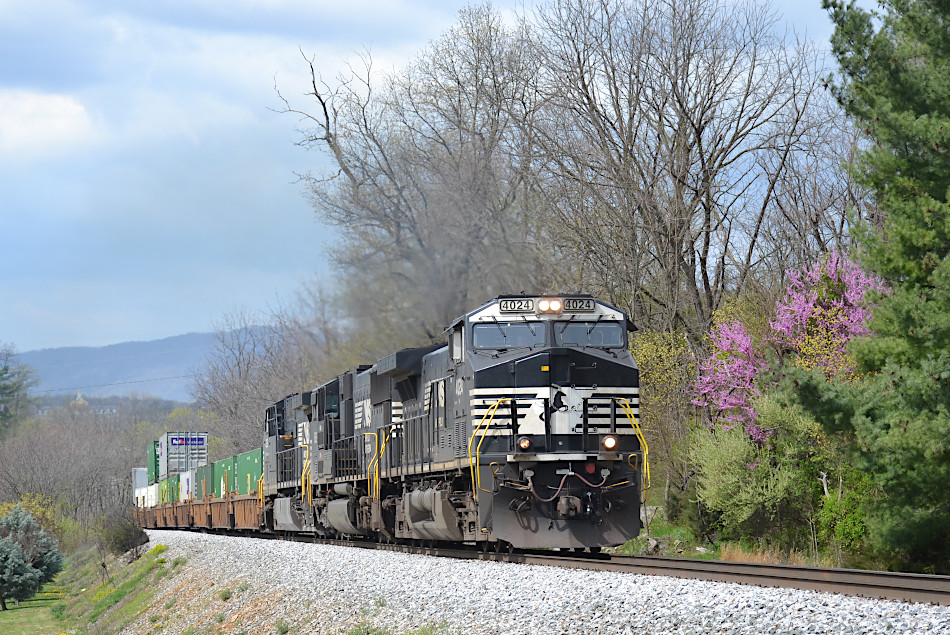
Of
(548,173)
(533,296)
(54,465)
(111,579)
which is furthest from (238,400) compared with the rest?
(533,296)

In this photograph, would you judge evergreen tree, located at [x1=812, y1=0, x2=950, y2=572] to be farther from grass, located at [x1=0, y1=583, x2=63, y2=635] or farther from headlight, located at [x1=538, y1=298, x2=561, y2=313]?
grass, located at [x1=0, y1=583, x2=63, y2=635]

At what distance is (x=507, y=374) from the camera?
1434cm

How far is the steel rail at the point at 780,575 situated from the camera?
8750 mm

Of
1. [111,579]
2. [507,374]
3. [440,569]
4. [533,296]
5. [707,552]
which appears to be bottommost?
[111,579]

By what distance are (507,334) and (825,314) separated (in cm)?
950

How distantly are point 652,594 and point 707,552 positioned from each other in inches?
539

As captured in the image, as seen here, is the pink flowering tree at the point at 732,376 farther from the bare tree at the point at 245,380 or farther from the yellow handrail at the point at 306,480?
the bare tree at the point at 245,380

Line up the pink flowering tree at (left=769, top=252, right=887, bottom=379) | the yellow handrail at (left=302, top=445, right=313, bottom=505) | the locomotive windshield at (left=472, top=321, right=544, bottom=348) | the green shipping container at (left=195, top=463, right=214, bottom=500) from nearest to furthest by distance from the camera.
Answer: the locomotive windshield at (left=472, top=321, right=544, bottom=348) < the pink flowering tree at (left=769, top=252, right=887, bottom=379) < the yellow handrail at (left=302, top=445, right=313, bottom=505) < the green shipping container at (left=195, top=463, right=214, bottom=500)

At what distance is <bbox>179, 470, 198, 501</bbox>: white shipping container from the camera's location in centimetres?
4178

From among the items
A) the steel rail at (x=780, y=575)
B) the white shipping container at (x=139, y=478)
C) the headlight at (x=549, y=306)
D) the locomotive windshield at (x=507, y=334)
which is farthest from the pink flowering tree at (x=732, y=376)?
the white shipping container at (x=139, y=478)

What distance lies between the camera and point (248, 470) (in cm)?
3222

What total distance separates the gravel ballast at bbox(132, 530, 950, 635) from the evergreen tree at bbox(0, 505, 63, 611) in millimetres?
27776

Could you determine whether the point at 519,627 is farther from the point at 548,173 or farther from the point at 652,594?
the point at 548,173

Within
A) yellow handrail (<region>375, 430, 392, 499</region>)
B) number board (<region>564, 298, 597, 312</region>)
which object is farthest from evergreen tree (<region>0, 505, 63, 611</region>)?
number board (<region>564, 298, 597, 312</region>)
